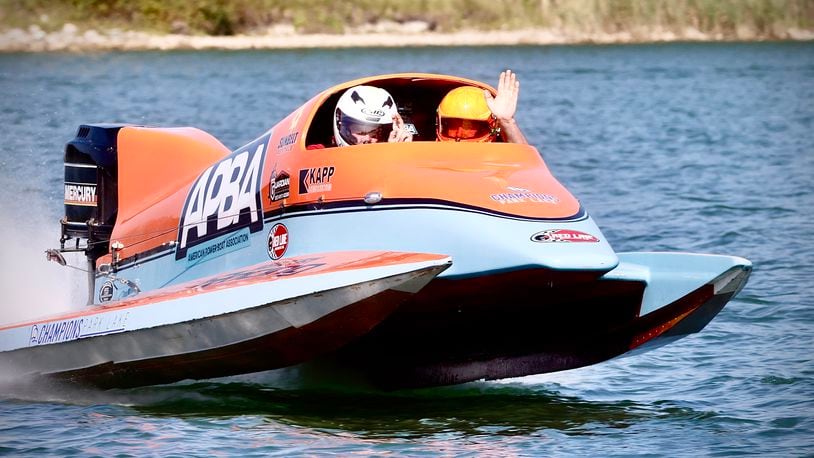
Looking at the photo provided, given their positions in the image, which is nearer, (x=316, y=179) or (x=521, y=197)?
(x=521, y=197)

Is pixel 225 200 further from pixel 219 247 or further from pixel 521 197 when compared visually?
pixel 521 197

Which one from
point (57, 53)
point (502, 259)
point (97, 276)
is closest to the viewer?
point (502, 259)

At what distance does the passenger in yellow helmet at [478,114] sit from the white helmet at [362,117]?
1.14 ft

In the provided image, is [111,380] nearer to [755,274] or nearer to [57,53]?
[755,274]

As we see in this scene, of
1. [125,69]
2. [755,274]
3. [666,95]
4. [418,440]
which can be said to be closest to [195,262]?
[418,440]

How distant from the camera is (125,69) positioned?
1887 inches

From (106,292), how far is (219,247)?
1557 millimetres

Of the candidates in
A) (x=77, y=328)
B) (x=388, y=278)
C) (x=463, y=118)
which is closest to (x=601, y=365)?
(x=463, y=118)

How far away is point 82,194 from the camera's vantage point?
10773 mm

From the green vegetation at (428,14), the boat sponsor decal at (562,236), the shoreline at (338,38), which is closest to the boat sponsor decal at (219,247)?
the boat sponsor decal at (562,236)

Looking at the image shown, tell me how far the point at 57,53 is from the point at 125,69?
12.0 meters

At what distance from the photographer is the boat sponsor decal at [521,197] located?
7930 mm

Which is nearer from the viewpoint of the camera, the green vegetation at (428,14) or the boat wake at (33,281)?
the boat wake at (33,281)

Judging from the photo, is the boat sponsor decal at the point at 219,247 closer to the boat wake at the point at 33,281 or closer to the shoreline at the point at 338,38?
the boat wake at the point at 33,281
